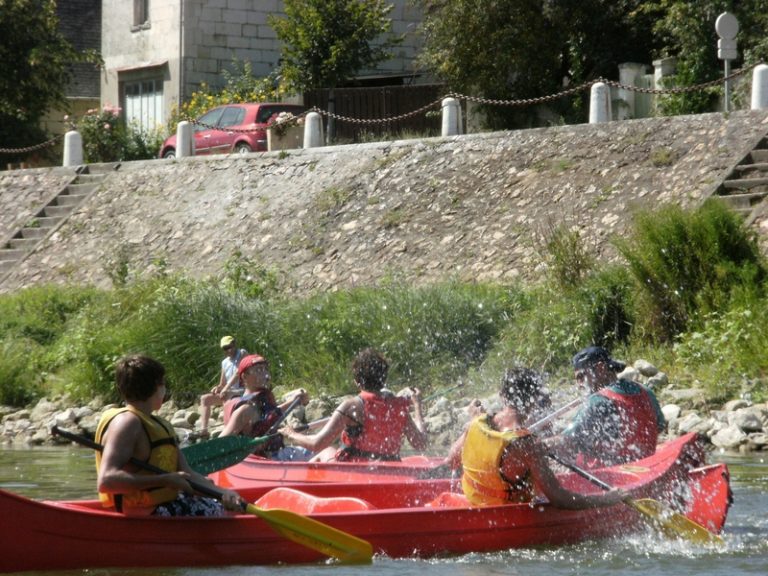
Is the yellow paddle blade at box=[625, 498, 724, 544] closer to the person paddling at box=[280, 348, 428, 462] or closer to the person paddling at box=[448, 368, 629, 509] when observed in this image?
the person paddling at box=[448, 368, 629, 509]

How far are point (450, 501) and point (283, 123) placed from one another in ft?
56.5

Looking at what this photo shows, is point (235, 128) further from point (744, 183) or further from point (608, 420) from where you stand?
point (608, 420)

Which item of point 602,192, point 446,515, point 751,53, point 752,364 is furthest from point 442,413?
point 751,53

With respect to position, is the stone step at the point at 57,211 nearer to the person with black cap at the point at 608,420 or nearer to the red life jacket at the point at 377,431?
the red life jacket at the point at 377,431

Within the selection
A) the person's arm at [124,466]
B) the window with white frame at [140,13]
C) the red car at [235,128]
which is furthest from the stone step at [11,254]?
the person's arm at [124,466]

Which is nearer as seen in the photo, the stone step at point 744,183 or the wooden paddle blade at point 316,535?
the wooden paddle blade at point 316,535

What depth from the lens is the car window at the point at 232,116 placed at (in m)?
28.3

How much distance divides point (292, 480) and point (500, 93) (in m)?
17.4

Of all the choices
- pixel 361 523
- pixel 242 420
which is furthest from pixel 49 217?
pixel 361 523

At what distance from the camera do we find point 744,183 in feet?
57.6

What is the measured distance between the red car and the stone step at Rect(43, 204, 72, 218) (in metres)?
2.97

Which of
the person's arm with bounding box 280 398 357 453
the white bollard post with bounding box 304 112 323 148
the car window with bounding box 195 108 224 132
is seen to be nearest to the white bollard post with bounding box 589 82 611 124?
the white bollard post with bounding box 304 112 323 148

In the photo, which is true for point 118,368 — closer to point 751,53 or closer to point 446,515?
point 446,515

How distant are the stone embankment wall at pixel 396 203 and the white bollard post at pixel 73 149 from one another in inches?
78.0
